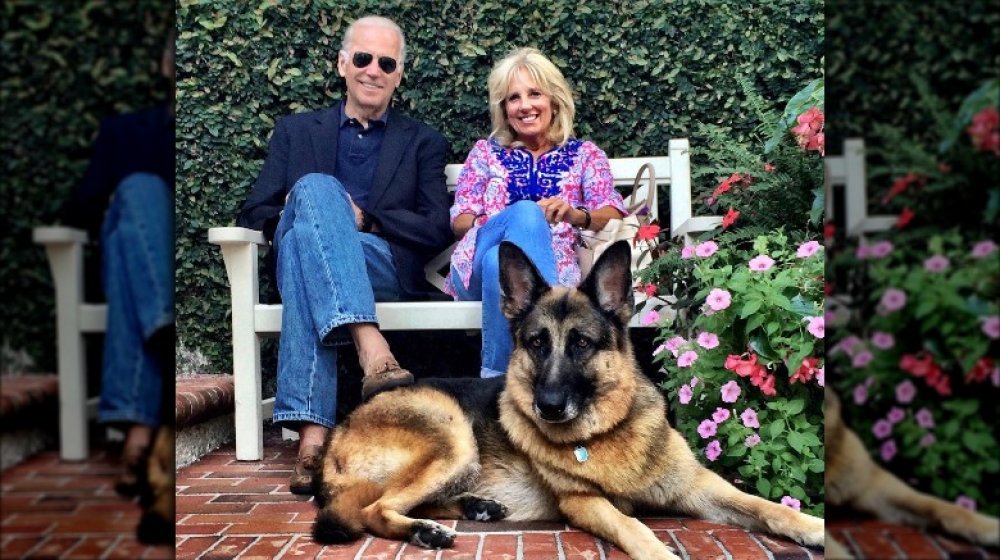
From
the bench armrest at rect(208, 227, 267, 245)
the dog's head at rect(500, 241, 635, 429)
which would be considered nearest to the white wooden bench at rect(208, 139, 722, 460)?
the bench armrest at rect(208, 227, 267, 245)

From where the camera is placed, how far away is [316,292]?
3.25 metres

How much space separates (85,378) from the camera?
538 mm

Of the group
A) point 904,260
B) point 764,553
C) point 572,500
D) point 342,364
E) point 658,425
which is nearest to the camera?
point 904,260

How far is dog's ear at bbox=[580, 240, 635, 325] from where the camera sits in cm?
291

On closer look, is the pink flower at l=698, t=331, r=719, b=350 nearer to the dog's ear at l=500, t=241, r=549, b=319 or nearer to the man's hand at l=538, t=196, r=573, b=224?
the dog's ear at l=500, t=241, r=549, b=319

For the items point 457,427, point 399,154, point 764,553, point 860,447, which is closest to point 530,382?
point 457,427

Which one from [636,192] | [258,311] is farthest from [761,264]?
[258,311]

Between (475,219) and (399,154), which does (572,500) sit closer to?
(475,219)

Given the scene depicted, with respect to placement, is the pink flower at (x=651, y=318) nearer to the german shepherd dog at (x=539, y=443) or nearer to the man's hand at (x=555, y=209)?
the german shepherd dog at (x=539, y=443)

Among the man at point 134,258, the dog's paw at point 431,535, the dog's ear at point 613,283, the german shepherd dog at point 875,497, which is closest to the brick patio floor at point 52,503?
the man at point 134,258

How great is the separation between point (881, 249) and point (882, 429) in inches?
4.6

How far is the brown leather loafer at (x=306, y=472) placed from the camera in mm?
2984

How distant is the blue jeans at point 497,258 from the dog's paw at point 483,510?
24.6 inches

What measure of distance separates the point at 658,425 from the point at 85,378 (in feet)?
8.04
